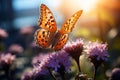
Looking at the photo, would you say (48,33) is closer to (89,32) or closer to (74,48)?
(74,48)

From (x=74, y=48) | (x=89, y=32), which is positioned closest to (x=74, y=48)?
(x=74, y=48)

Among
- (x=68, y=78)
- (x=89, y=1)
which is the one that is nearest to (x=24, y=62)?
(x=89, y=1)

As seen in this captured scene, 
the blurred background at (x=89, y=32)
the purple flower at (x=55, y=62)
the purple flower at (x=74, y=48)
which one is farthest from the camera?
the blurred background at (x=89, y=32)

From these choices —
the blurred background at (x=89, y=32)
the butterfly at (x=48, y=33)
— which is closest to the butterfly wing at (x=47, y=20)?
Result: the butterfly at (x=48, y=33)

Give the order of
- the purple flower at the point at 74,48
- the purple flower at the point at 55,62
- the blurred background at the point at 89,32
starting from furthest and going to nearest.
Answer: the blurred background at the point at 89,32
the purple flower at the point at 74,48
the purple flower at the point at 55,62

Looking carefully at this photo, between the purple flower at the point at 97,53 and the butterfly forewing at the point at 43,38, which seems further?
the butterfly forewing at the point at 43,38

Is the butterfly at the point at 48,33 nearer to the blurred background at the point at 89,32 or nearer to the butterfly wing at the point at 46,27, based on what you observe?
the butterfly wing at the point at 46,27
